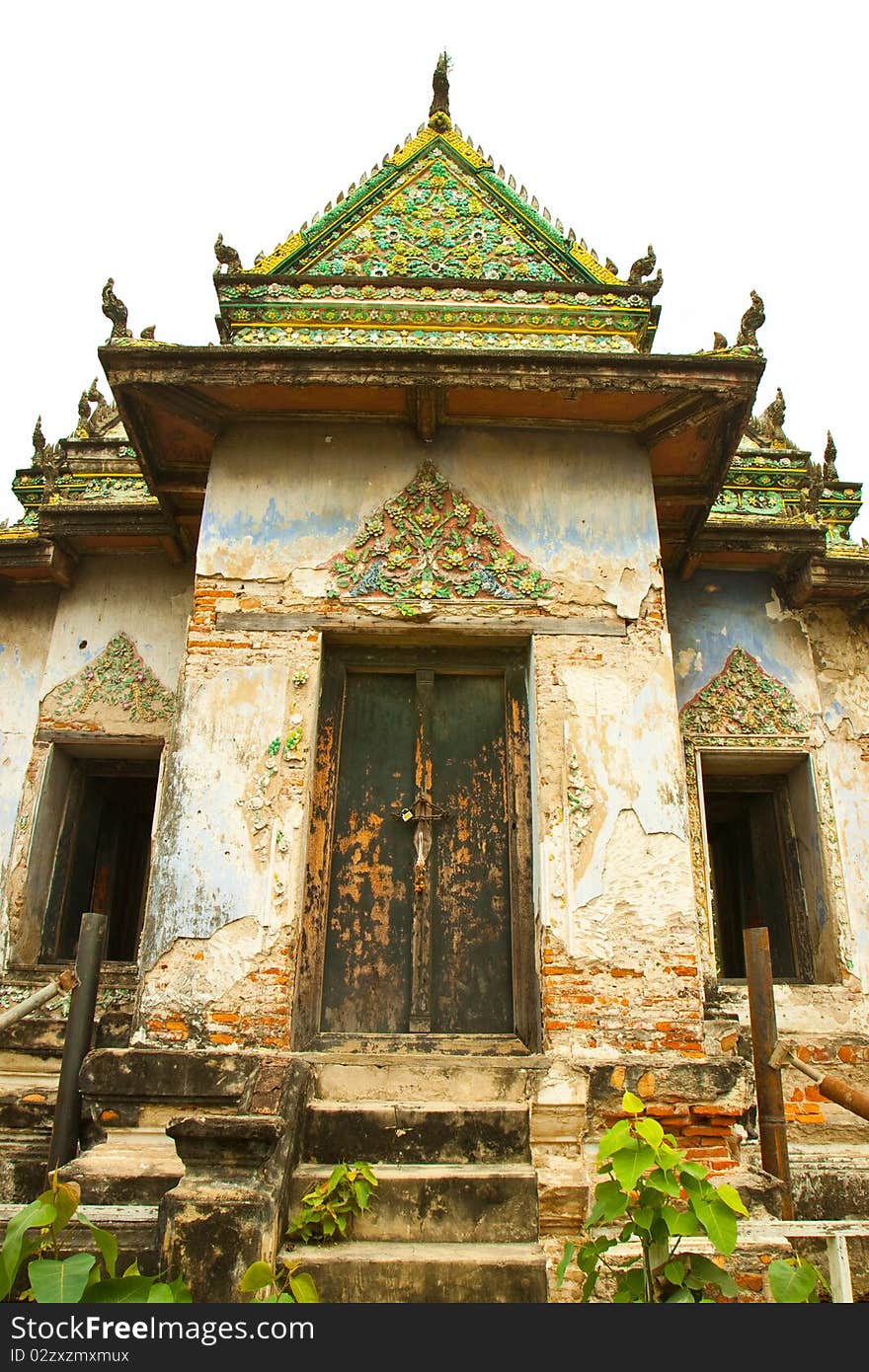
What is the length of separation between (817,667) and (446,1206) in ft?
15.9

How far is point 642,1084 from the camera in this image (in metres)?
4.50

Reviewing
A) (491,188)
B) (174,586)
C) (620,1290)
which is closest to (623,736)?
(620,1290)

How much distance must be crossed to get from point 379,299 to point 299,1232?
536 centimetres

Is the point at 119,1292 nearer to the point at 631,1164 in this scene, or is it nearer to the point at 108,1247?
the point at 108,1247

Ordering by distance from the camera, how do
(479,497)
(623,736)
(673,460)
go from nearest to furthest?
1. (623,736)
2. (479,497)
3. (673,460)

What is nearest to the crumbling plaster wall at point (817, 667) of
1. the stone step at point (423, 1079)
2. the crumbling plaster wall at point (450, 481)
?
the crumbling plaster wall at point (450, 481)

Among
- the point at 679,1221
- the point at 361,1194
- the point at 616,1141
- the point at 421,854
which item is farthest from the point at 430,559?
the point at 679,1221

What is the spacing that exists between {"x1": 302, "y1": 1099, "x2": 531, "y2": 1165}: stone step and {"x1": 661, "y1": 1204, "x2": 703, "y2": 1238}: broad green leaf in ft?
4.49

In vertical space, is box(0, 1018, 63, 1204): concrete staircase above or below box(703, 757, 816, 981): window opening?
below

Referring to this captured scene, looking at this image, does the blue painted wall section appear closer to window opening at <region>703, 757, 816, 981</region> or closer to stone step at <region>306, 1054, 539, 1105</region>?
window opening at <region>703, 757, 816, 981</region>

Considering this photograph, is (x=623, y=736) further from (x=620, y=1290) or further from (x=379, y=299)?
(x=379, y=299)

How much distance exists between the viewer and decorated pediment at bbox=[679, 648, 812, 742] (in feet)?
22.5

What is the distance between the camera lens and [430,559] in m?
5.57

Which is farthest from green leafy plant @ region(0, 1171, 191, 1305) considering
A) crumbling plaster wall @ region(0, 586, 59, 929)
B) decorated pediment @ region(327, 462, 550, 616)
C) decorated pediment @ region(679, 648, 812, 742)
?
decorated pediment @ region(679, 648, 812, 742)
